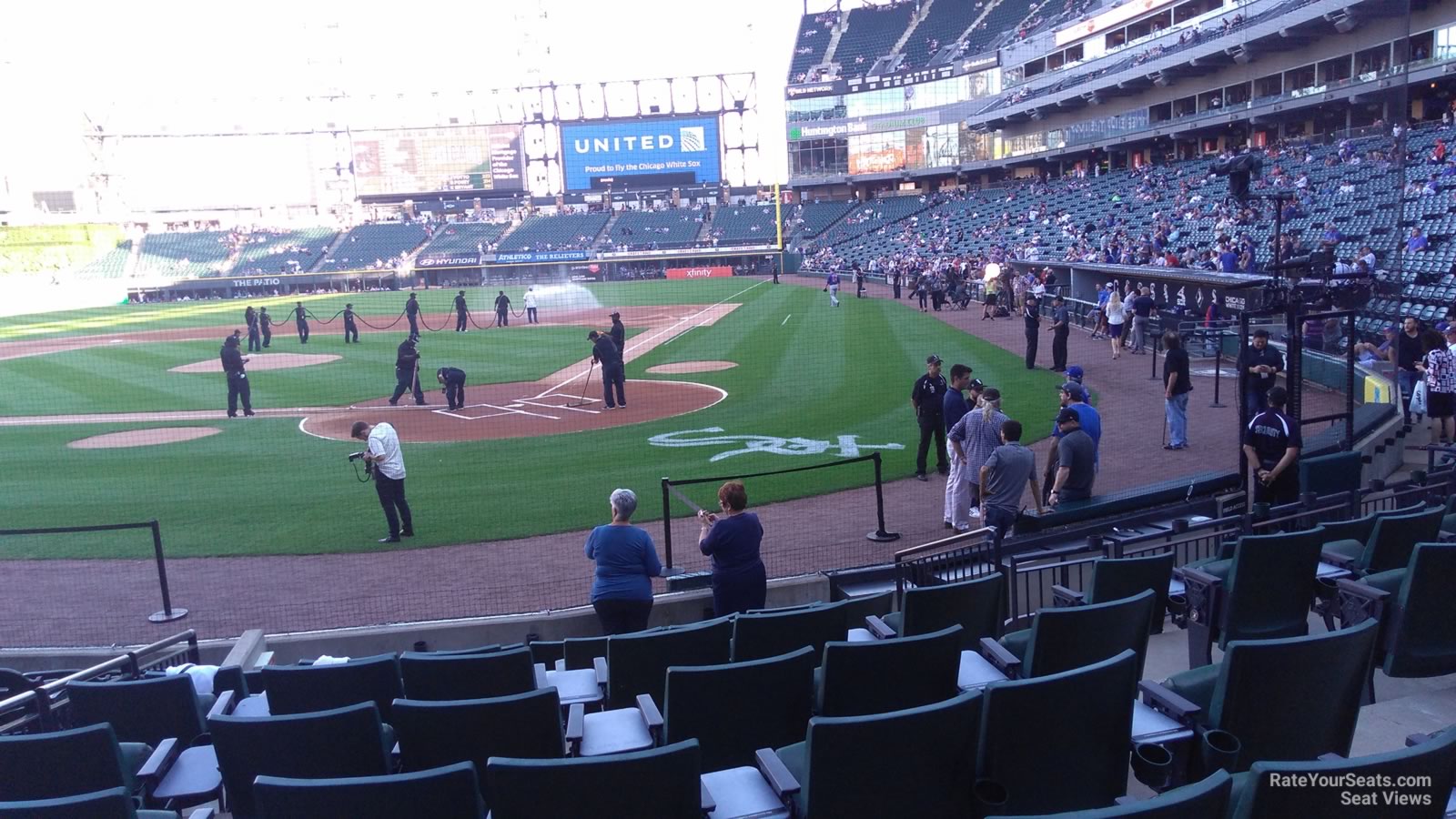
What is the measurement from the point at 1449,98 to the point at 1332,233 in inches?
539

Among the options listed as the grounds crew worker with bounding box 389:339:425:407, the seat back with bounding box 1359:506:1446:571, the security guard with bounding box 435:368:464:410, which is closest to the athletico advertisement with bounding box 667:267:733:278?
the grounds crew worker with bounding box 389:339:425:407

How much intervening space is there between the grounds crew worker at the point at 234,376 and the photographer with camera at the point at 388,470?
9.91 m

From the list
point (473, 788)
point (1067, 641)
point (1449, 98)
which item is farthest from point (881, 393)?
point (1449, 98)

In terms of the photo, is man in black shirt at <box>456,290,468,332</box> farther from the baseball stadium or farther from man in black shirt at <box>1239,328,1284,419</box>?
man in black shirt at <box>1239,328,1284,419</box>

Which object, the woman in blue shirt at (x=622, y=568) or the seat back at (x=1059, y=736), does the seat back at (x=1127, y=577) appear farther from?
the woman in blue shirt at (x=622, y=568)

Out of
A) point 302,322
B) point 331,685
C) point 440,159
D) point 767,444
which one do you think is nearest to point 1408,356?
point 767,444

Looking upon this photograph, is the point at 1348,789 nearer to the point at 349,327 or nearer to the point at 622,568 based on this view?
the point at 622,568

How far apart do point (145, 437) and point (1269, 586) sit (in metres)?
19.8

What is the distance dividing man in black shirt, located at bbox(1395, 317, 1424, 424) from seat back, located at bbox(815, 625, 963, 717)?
11.6 metres

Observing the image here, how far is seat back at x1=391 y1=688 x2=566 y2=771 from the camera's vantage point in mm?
4145

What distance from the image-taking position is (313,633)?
334 inches

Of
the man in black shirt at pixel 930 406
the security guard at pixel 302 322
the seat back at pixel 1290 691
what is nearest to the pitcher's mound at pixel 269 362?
the security guard at pixel 302 322

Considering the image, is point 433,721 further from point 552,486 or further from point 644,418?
point 644,418

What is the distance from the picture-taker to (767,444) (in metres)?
16.1
